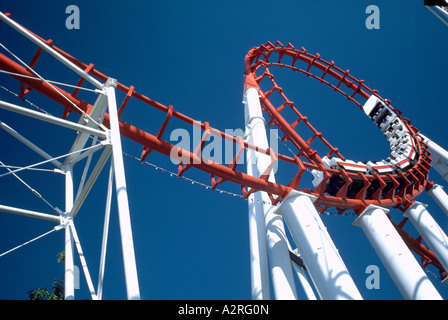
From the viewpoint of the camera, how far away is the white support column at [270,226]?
28.7ft

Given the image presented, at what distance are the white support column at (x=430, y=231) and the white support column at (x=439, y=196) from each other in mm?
1718

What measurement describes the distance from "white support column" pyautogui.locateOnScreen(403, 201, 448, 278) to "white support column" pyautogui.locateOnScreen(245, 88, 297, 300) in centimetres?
569

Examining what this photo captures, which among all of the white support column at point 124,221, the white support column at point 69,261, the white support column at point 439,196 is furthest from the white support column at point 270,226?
the white support column at point 439,196

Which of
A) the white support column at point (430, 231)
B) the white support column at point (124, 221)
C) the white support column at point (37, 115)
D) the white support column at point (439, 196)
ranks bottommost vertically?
the white support column at point (124, 221)

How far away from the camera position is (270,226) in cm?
1005

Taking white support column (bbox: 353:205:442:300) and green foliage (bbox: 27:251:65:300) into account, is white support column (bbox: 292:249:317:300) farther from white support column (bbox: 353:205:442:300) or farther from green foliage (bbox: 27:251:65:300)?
green foliage (bbox: 27:251:65:300)

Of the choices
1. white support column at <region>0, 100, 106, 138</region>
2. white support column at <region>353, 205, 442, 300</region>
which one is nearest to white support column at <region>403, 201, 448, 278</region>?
white support column at <region>353, 205, 442, 300</region>

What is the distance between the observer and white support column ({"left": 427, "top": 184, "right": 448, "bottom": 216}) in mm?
14364

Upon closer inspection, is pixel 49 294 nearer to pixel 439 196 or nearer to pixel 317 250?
pixel 317 250

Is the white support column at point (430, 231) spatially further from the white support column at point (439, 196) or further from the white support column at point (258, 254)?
the white support column at point (258, 254)

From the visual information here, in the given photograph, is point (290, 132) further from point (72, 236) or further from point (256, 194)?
point (72, 236)
